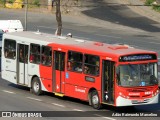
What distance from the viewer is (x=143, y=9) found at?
71625 mm

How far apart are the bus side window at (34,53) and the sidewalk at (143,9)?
40105 mm

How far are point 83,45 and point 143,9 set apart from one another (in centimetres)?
4649

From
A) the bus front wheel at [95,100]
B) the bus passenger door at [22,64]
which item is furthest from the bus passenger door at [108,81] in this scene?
the bus passenger door at [22,64]

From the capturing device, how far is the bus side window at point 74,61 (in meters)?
25.5

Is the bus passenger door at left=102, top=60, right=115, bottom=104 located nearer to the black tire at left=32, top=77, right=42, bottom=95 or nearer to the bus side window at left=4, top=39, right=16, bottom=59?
the black tire at left=32, top=77, right=42, bottom=95

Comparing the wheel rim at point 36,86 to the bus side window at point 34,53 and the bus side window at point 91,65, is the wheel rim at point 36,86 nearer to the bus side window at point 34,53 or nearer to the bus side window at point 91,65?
the bus side window at point 34,53

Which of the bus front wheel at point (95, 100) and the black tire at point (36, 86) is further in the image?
the black tire at point (36, 86)

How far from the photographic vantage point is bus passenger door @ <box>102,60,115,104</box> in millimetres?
23703

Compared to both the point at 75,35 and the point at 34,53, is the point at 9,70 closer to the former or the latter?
the point at 34,53

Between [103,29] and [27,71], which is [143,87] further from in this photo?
[103,29]

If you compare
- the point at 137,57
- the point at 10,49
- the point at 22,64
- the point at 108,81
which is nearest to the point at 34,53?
the point at 22,64

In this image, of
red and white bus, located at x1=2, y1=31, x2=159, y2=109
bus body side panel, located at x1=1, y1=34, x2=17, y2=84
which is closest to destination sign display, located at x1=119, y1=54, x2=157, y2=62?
red and white bus, located at x1=2, y1=31, x2=159, y2=109

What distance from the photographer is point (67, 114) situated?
2281 centimetres

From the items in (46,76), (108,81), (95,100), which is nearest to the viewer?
(108,81)
